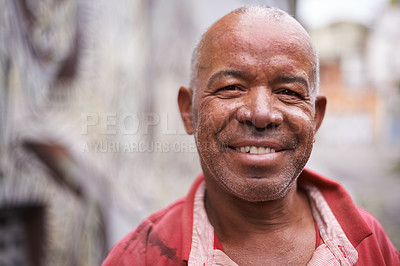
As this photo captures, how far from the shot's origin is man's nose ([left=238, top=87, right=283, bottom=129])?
127 cm

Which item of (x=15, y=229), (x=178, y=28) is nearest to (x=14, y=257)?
(x=15, y=229)

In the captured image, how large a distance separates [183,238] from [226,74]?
711mm

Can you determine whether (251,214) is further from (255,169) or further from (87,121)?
(87,121)

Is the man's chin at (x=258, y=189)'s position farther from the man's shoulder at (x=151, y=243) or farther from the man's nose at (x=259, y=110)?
the man's shoulder at (x=151, y=243)

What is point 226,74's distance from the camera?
137 centimetres

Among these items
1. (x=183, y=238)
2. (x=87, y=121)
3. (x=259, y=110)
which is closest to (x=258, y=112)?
(x=259, y=110)

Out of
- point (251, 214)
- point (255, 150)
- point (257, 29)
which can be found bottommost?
point (251, 214)

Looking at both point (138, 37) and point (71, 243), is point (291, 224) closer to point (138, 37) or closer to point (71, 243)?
point (71, 243)

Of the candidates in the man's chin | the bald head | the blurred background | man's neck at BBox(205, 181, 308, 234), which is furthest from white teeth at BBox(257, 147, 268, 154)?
the blurred background

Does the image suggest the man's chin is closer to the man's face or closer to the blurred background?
the man's face

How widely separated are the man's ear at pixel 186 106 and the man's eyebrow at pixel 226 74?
0.81 ft

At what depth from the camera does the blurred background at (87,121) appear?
3.04 metres

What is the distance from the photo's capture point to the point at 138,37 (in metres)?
4.12

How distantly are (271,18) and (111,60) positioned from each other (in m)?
2.75
